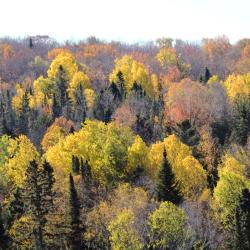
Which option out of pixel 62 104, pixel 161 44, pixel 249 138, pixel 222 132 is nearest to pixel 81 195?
pixel 249 138

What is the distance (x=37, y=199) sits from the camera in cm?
4391

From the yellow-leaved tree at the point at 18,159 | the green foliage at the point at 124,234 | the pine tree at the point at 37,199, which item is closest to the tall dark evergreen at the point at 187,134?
the yellow-leaved tree at the point at 18,159

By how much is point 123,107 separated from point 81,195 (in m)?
36.6

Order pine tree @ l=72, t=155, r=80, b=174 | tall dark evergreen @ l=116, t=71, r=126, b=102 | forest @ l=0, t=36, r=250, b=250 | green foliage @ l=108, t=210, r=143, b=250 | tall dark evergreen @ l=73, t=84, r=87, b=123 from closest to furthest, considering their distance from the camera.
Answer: green foliage @ l=108, t=210, r=143, b=250 < forest @ l=0, t=36, r=250, b=250 < pine tree @ l=72, t=155, r=80, b=174 < tall dark evergreen @ l=73, t=84, r=87, b=123 < tall dark evergreen @ l=116, t=71, r=126, b=102

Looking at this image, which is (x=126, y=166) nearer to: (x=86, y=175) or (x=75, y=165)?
(x=86, y=175)

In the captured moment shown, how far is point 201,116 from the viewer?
3243 inches

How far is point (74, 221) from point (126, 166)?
52.1 ft

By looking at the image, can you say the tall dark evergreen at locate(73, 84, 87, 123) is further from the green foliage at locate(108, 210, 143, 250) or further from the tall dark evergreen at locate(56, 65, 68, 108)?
the green foliage at locate(108, 210, 143, 250)

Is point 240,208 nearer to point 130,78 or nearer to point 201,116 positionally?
point 201,116

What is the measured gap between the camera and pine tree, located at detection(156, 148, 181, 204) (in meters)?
50.9

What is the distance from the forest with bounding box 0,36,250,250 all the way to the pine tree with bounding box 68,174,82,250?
0.08 m

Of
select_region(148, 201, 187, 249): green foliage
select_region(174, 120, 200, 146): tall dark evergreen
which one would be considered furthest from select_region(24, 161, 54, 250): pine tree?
select_region(174, 120, 200, 146): tall dark evergreen

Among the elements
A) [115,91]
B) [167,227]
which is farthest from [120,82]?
[167,227]

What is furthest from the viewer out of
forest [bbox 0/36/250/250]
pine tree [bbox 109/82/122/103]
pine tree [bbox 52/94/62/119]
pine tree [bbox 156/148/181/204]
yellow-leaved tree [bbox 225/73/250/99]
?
pine tree [bbox 109/82/122/103]
